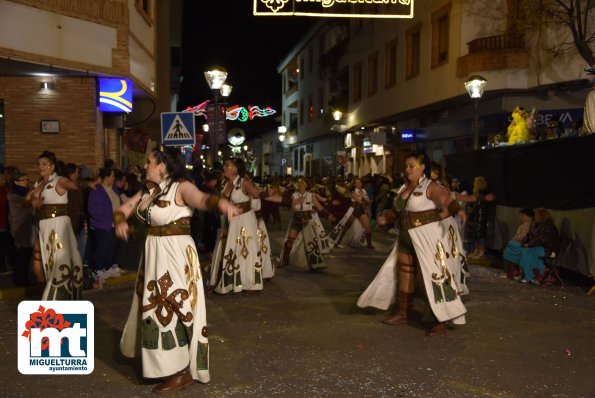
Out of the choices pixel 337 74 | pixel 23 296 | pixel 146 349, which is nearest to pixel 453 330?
pixel 146 349

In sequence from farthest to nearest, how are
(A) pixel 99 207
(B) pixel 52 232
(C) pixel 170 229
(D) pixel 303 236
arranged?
(D) pixel 303 236 → (A) pixel 99 207 → (B) pixel 52 232 → (C) pixel 170 229

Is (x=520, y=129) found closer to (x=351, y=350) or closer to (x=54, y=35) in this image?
(x=351, y=350)

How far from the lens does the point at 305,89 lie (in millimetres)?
49406

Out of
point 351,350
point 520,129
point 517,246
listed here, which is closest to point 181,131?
point 517,246

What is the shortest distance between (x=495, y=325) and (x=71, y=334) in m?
4.85

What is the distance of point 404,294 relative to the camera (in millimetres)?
7242

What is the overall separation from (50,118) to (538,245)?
10.8 metres

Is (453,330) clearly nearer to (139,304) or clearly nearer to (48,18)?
(139,304)

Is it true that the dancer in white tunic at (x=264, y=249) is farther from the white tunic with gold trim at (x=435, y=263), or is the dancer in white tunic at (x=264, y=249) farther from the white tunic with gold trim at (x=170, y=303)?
the white tunic with gold trim at (x=170, y=303)

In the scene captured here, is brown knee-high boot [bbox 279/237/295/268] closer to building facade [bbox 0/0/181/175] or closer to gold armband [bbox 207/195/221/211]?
building facade [bbox 0/0/181/175]

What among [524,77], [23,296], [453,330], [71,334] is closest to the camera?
[71,334]

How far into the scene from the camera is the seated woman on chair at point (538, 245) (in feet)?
33.1

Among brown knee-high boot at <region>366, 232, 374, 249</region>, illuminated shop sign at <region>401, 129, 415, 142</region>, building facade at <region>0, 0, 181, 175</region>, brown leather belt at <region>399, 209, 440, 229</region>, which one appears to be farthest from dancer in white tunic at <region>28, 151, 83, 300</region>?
illuminated shop sign at <region>401, 129, 415, 142</region>

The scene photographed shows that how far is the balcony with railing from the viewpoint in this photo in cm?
1939
